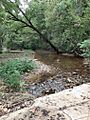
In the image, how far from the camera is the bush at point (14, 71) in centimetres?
737

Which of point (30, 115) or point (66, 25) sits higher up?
point (66, 25)

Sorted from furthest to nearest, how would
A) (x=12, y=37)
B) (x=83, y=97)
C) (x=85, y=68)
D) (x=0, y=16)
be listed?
(x=12, y=37) → (x=0, y=16) → (x=85, y=68) → (x=83, y=97)

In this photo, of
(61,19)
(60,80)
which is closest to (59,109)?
(60,80)

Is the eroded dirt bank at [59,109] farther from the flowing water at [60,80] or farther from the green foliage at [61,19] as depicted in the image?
the green foliage at [61,19]

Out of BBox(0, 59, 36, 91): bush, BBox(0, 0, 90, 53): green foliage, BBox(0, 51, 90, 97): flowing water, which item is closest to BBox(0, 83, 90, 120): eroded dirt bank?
BBox(0, 59, 36, 91): bush

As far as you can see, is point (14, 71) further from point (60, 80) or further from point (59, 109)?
point (59, 109)

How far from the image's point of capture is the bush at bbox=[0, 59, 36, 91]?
7.37 meters

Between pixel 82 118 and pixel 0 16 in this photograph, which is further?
pixel 0 16

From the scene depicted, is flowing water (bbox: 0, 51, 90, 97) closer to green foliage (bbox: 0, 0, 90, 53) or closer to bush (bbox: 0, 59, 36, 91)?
bush (bbox: 0, 59, 36, 91)

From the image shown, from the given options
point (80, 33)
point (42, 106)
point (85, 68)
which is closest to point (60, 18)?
point (80, 33)

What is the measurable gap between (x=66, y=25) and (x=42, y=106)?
12717 millimetres

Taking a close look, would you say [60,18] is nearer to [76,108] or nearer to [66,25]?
[66,25]

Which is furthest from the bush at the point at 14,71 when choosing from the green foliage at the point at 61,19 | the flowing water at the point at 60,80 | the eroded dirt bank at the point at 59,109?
the green foliage at the point at 61,19

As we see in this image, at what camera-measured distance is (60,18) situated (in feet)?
54.0
